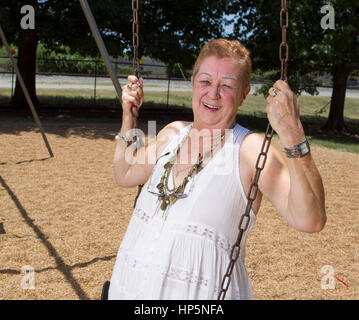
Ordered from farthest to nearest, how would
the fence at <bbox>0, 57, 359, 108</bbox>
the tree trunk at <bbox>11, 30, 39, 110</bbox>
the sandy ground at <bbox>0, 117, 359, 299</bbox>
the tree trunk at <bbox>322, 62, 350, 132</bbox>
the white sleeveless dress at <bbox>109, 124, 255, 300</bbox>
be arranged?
the fence at <bbox>0, 57, 359, 108</bbox> < the tree trunk at <bbox>11, 30, 39, 110</bbox> < the tree trunk at <bbox>322, 62, 350, 132</bbox> < the sandy ground at <bbox>0, 117, 359, 299</bbox> < the white sleeveless dress at <bbox>109, 124, 255, 300</bbox>

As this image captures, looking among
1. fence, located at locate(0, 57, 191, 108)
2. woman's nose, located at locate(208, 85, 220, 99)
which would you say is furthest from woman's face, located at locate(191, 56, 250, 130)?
fence, located at locate(0, 57, 191, 108)

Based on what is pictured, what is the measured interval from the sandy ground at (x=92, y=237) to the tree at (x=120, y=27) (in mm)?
5078

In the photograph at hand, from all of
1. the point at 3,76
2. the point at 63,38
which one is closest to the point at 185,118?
the point at 63,38

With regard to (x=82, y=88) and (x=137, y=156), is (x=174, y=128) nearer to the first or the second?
(x=137, y=156)

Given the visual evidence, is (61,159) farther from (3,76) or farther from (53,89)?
(3,76)

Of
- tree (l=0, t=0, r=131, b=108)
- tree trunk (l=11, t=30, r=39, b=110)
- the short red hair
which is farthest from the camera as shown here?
tree trunk (l=11, t=30, r=39, b=110)

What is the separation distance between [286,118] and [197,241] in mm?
474

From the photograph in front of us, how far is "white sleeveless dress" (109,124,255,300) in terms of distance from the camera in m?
1.39

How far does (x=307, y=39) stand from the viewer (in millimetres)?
10539

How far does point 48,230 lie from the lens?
13.8ft

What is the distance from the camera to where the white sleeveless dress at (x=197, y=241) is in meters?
1.39

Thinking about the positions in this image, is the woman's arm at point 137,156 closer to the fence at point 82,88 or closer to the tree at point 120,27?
the fence at point 82,88

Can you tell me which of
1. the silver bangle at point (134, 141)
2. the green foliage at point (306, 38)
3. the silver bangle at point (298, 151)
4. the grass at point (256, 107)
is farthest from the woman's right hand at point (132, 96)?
the green foliage at point (306, 38)

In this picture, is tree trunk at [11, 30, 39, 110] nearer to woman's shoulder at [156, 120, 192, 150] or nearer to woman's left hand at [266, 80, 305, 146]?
woman's shoulder at [156, 120, 192, 150]
